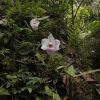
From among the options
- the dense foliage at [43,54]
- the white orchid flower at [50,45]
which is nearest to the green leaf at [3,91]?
the dense foliage at [43,54]

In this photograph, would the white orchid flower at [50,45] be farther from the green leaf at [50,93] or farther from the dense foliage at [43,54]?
the green leaf at [50,93]

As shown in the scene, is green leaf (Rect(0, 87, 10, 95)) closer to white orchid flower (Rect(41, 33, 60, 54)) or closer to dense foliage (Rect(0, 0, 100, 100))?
dense foliage (Rect(0, 0, 100, 100))

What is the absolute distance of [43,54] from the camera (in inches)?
96.2

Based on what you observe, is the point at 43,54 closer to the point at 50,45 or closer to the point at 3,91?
the point at 50,45

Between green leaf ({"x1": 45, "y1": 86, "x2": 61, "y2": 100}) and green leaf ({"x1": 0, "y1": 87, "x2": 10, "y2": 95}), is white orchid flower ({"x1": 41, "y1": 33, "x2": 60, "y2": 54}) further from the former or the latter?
green leaf ({"x1": 0, "y1": 87, "x2": 10, "y2": 95})

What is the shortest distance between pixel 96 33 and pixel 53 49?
0.82m

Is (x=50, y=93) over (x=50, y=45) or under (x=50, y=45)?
under

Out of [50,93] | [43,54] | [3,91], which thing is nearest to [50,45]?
[43,54]

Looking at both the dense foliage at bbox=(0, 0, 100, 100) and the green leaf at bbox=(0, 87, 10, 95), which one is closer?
the green leaf at bbox=(0, 87, 10, 95)

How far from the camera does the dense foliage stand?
7.04ft

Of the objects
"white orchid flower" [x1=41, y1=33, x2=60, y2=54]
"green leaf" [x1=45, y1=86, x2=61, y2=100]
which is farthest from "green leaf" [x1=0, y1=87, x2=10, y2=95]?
"white orchid flower" [x1=41, y1=33, x2=60, y2=54]

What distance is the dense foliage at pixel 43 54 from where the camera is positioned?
2146mm

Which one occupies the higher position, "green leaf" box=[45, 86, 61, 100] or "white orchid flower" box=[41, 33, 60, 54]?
"white orchid flower" box=[41, 33, 60, 54]

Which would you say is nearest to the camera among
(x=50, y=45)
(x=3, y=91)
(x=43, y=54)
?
(x=3, y=91)
